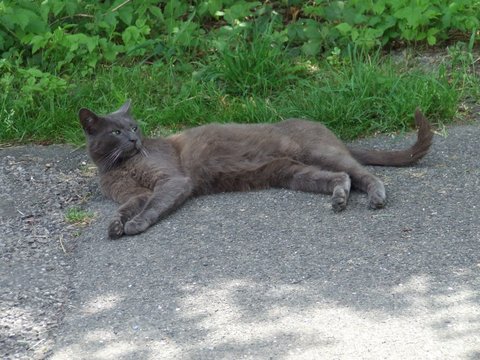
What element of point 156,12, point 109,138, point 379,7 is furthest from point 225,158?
point 156,12

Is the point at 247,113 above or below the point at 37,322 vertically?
below

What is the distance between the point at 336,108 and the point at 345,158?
40.6 inches

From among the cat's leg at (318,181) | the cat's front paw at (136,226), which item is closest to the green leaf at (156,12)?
the cat's leg at (318,181)

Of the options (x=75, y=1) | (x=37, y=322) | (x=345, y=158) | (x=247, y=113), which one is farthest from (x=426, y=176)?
(x=75, y=1)

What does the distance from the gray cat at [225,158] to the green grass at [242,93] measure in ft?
2.56

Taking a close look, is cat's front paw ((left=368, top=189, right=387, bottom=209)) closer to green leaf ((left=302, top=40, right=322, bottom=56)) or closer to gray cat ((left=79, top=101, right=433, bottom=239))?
gray cat ((left=79, top=101, right=433, bottom=239))

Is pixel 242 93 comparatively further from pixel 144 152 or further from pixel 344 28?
pixel 144 152

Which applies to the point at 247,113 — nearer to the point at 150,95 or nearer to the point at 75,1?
the point at 150,95

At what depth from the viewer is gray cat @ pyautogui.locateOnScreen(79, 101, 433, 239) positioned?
5.30 m

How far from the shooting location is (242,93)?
6852 mm

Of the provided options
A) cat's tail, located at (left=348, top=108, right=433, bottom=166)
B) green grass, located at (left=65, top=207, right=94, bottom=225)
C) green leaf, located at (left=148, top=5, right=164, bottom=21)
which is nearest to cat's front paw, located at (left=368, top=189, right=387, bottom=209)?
cat's tail, located at (left=348, top=108, right=433, bottom=166)

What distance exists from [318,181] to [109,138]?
4.42 ft

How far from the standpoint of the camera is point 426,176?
5.41m

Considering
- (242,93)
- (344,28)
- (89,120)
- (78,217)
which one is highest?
(89,120)
